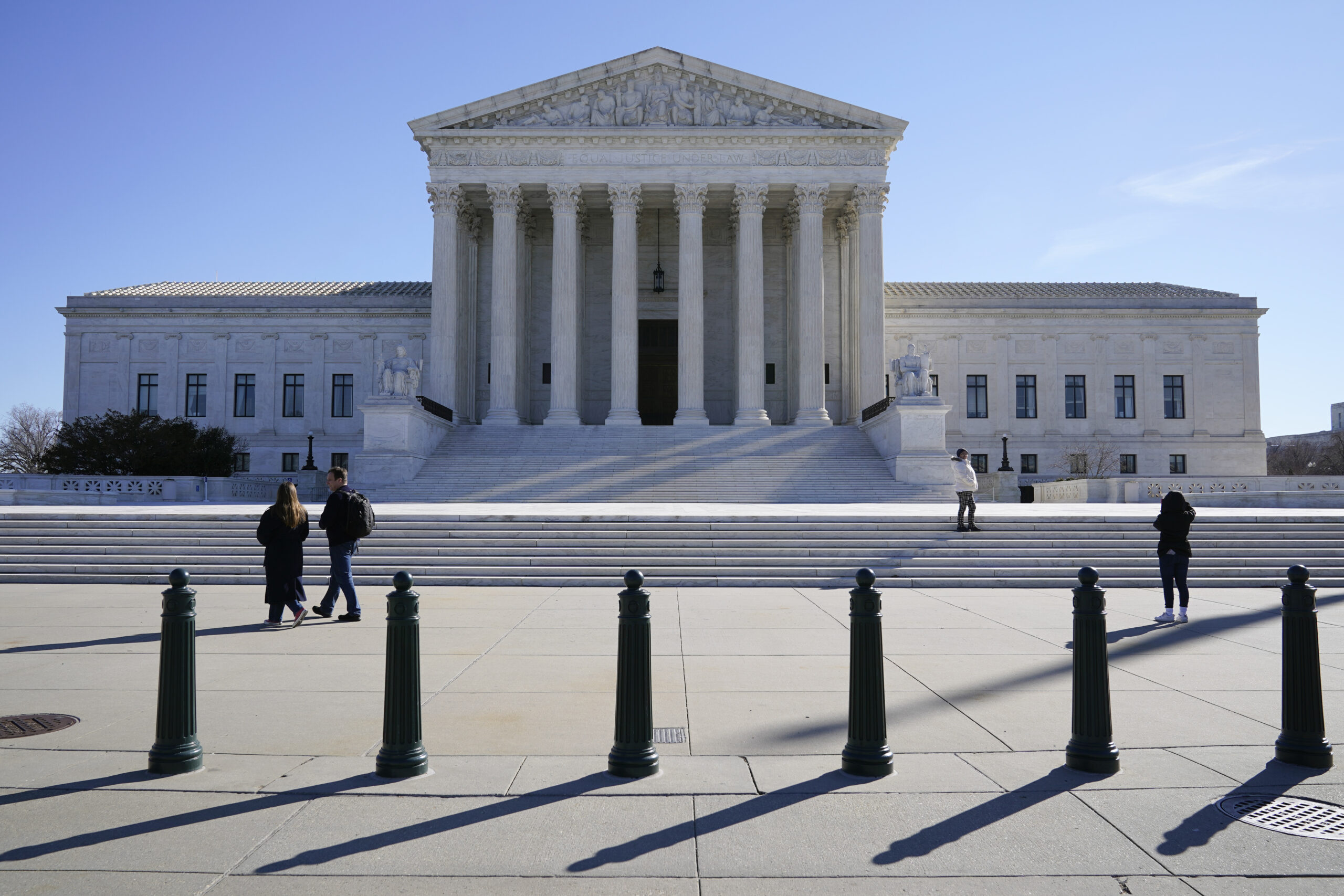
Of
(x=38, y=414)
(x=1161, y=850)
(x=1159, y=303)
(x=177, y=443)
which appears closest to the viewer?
(x=1161, y=850)

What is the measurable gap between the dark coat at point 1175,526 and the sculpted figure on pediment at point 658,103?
120 feet

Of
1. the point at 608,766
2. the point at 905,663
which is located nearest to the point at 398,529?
the point at 905,663

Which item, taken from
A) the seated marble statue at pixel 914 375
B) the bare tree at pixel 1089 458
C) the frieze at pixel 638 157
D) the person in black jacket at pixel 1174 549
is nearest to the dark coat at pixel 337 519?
the person in black jacket at pixel 1174 549

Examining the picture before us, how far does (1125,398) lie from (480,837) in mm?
59288

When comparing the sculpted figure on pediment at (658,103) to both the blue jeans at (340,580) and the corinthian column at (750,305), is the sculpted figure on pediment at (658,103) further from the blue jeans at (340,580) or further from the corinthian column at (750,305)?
the blue jeans at (340,580)

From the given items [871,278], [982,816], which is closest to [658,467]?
[871,278]

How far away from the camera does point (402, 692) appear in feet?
18.2

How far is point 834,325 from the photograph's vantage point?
163 feet

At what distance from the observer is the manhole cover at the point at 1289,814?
483 cm

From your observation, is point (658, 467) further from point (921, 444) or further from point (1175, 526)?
point (1175, 526)

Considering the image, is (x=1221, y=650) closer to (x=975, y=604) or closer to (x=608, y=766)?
(x=975, y=604)

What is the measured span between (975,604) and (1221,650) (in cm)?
414

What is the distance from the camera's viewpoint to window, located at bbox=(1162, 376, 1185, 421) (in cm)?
5653

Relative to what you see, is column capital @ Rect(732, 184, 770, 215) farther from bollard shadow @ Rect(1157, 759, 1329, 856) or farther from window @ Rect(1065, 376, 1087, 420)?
bollard shadow @ Rect(1157, 759, 1329, 856)
